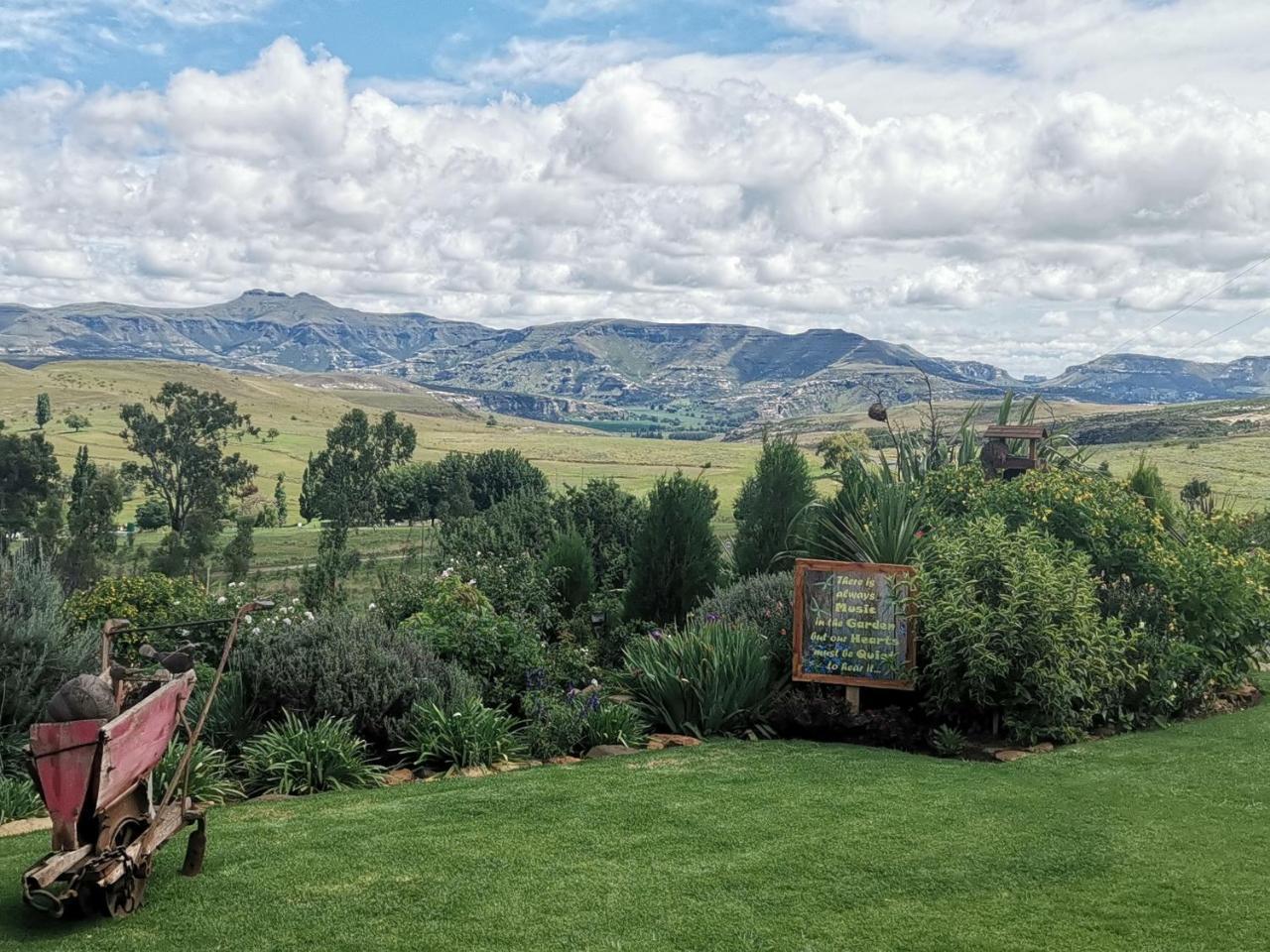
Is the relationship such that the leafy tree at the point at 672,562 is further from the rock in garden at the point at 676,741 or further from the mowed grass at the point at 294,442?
the mowed grass at the point at 294,442

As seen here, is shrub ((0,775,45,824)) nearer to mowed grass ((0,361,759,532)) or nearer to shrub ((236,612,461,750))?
shrub ((236,612,461,750))

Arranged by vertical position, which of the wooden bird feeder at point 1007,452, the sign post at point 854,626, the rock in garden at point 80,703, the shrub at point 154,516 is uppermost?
the wooden bird feeder at point 1007,452

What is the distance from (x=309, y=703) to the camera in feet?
29.7

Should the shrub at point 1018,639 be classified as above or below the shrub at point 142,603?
above

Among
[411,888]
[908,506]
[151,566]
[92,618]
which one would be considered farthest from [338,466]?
[411,888]

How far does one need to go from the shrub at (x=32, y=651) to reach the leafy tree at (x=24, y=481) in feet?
162

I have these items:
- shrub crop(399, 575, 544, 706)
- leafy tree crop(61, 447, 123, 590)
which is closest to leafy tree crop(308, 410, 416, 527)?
leafy tree crop(61, 447, 123, 590)

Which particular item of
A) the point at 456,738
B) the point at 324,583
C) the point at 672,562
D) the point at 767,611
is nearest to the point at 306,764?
the point at 456,738

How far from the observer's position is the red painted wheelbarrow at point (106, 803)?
476cm

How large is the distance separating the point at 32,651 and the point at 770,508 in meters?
10.3

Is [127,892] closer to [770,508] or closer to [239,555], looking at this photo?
[770,508]

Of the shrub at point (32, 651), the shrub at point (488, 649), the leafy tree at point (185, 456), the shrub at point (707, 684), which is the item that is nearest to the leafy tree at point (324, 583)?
the shrub at point (488, 649)

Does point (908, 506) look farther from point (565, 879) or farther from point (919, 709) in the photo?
point (565, 879)

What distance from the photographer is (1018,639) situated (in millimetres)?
8875
